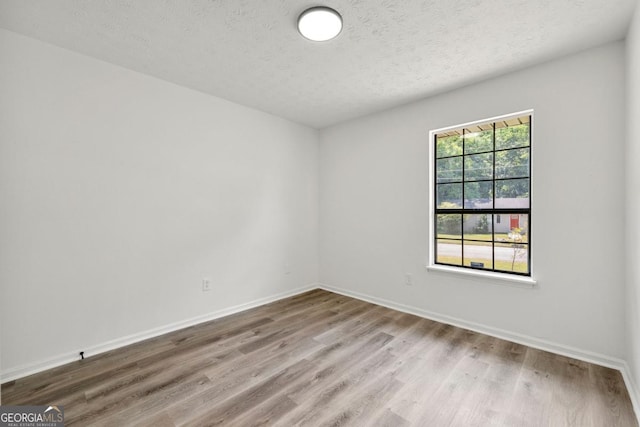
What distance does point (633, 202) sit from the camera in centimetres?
190

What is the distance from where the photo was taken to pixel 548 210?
251 centimetres

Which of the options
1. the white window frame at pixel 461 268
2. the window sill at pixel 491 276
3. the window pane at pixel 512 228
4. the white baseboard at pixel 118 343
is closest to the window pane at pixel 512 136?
the white window frame at pixel 461 268

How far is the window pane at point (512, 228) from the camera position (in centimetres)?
275

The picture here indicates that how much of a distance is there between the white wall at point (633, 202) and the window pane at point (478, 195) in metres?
1.03

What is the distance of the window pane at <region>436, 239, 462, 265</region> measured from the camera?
3233mm

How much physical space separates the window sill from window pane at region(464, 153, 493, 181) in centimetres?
105

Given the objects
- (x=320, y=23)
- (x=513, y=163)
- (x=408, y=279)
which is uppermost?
(x=320, y=23)

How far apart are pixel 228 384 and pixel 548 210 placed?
314 cm

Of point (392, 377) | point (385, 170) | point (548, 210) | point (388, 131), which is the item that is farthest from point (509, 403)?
point (388, 131)

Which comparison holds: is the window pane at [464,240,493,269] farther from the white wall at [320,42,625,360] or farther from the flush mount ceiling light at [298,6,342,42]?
the flush mount ceiling light at [298,6,342,42]

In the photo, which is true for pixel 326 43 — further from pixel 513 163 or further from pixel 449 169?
pixel 513 163

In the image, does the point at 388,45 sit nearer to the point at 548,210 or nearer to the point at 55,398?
the point at 548,210

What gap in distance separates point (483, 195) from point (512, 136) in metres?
0.67

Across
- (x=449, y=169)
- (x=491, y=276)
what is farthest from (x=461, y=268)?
(x=449, y=169)
